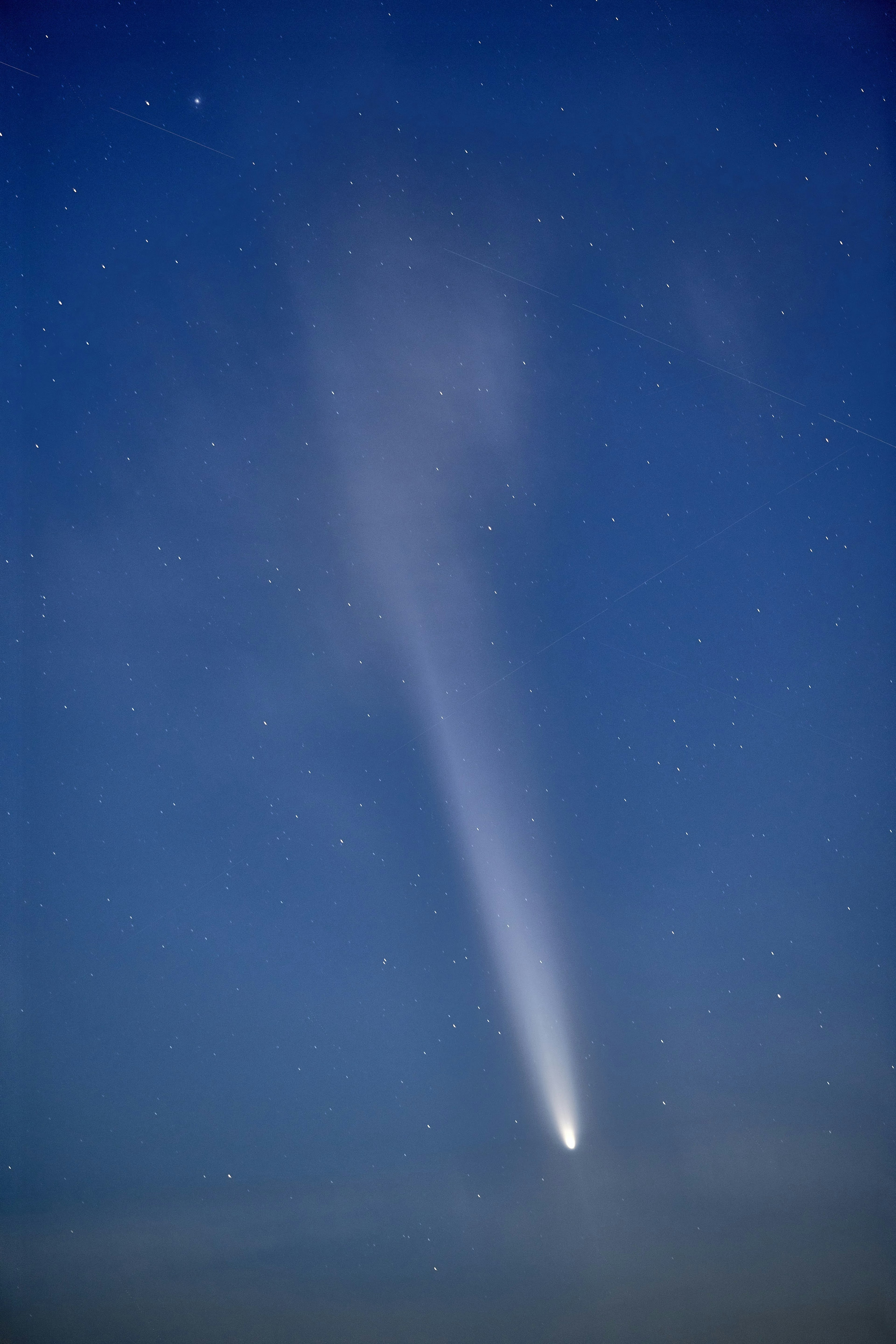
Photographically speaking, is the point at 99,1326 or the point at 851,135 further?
the point at 99,1326

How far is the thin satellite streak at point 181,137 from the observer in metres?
3.47

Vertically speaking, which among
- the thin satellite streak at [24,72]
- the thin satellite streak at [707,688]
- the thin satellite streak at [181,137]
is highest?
the thin satellite streak at [24,72]

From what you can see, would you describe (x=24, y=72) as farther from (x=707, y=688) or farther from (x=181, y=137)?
(x=707, y=688)

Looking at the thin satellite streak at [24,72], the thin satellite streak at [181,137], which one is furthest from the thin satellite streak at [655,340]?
the thin satellite streak at [24,72]

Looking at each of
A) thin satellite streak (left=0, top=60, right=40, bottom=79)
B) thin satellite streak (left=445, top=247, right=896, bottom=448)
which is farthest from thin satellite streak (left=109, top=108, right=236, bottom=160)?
thin satellite streak (left=445, top=247, right=896, bottom=448)

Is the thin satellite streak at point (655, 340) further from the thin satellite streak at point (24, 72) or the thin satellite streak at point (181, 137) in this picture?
the thin satellite streak at point (24, 72)

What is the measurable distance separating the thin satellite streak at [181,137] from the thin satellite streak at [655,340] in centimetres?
84

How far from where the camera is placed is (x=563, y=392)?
3465 mm

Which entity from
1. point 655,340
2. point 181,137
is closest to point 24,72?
point 181,137

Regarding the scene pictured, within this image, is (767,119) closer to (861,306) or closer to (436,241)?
(861,306)

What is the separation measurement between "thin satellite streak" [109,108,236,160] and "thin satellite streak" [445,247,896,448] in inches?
33.1

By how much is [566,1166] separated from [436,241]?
321 centimetres

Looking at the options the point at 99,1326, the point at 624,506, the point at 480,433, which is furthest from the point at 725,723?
Answer: the point at 99,1326

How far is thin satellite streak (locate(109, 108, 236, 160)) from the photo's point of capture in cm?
347
